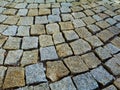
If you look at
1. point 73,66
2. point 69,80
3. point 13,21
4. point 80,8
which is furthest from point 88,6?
point 69,80

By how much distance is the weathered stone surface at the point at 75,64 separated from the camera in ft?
8.07

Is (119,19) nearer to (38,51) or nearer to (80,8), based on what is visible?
(80,8)

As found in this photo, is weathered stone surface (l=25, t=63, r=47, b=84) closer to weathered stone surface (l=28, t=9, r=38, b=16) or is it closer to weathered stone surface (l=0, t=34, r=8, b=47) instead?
weathered stone surface (l=0, t=34, r=8, b=47)

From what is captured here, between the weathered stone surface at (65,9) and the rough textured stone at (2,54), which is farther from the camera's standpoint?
the weathered stone surface at (65,9)

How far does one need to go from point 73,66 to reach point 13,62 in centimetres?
76

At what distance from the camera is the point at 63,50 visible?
9.02 ft

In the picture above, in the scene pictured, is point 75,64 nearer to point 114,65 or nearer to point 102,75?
point 102,75

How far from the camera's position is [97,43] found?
2908mm

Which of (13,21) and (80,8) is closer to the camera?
(13,21)

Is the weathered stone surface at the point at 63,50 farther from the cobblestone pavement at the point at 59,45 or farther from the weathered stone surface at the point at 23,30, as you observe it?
the weathered stone surface at the point at 23,30

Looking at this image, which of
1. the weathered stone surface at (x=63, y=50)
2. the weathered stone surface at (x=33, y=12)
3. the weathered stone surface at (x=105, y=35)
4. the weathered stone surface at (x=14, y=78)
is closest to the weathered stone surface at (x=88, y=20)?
the weathered stone surface at (x=105, y=35)

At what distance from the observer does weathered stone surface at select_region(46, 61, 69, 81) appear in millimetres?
2369

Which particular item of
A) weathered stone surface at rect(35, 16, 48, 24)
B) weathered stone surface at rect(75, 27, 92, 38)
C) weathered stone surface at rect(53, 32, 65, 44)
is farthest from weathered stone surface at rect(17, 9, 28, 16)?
weathered stone surface at rect(75, 27, 92, 38)

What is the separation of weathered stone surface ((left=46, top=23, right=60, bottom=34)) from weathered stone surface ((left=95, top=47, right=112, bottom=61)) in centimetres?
74
